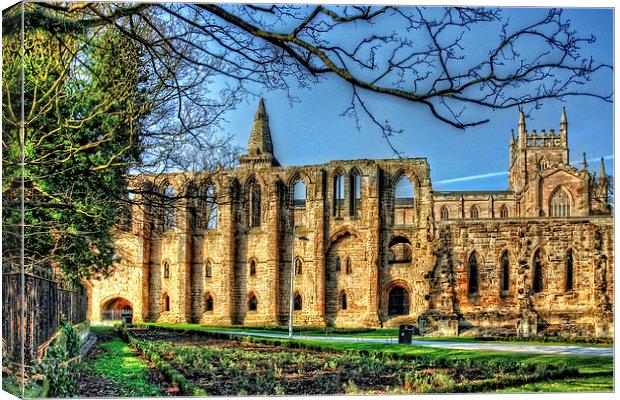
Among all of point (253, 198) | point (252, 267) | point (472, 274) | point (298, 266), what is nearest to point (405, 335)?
point (253, 198)

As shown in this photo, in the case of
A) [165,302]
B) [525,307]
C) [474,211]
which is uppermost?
[474,211]

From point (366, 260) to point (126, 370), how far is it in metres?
20.6

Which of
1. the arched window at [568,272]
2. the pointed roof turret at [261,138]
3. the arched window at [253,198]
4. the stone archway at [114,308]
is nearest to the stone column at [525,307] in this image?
the arched window at [568,272]

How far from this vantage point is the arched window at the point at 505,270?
2722cm

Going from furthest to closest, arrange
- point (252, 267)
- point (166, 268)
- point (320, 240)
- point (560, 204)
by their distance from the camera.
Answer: point (252, 267), point (560, 204), point (320, 240), point (166, 268)

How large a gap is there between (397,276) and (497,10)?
22.4 meters

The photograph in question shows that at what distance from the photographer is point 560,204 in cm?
3019

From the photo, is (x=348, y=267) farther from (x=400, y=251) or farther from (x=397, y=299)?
(x=400, y=251)

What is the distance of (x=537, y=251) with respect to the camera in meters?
27.0

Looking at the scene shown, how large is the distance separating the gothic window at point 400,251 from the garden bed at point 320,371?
18371 mm

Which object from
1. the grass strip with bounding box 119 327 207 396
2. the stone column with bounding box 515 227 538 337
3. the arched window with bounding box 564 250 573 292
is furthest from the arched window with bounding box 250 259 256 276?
the grass strip with bounding box 119 327 207 396

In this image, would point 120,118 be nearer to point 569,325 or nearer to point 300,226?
point 300,226

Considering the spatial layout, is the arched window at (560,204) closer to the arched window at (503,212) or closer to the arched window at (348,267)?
the arched window at (348,267)

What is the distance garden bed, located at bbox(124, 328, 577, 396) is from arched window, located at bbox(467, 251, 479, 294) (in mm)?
11177
